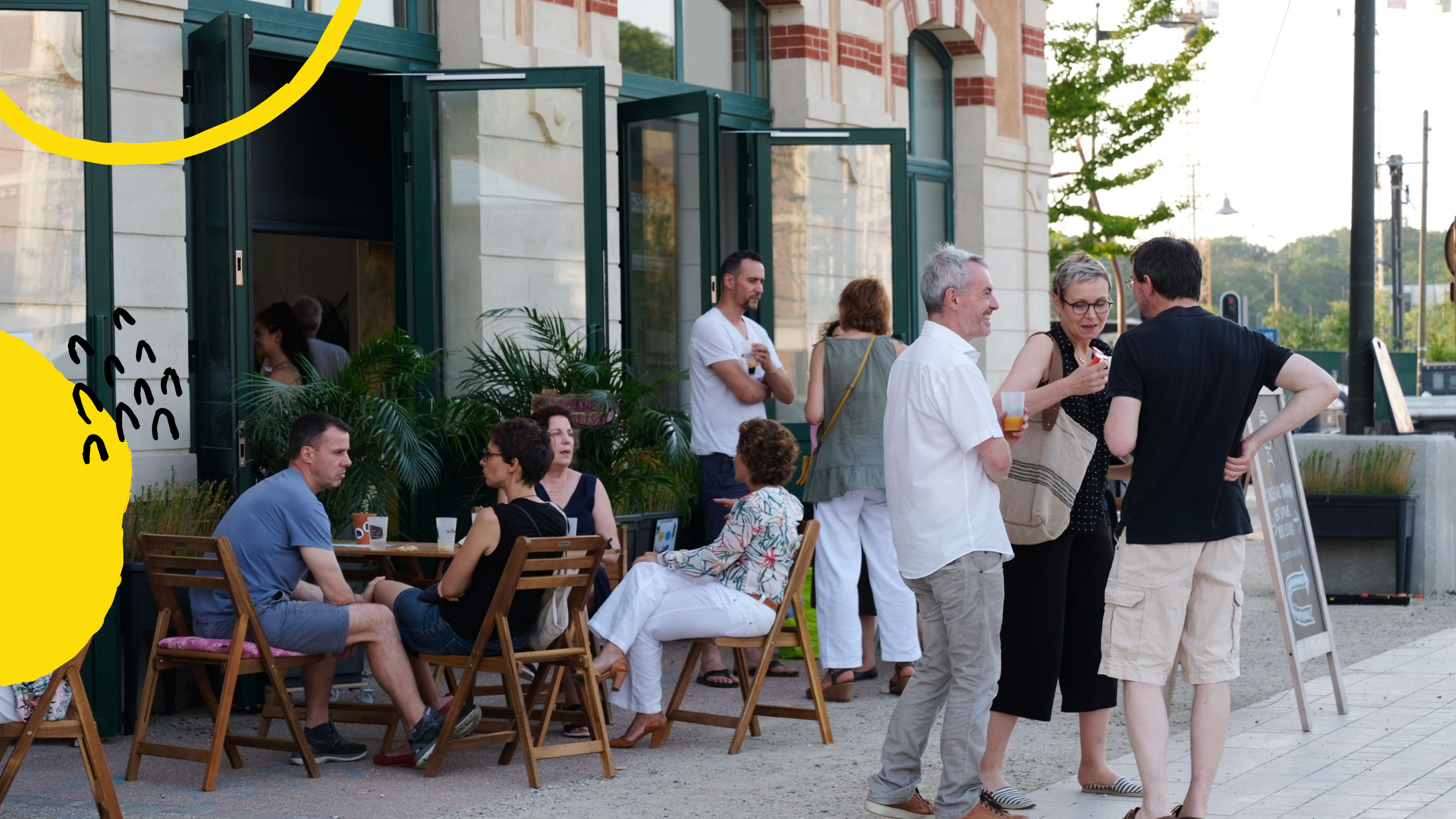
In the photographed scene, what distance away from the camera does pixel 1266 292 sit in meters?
129

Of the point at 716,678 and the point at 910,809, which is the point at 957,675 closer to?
the point at 910,809

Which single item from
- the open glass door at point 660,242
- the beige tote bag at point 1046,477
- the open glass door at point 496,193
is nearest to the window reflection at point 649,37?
the open glass door at point 660,242

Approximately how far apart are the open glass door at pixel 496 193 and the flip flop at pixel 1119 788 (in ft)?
14.4

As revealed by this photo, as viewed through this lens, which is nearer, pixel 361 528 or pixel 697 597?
pixel 697 597

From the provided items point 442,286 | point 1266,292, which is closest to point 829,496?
point 442,286

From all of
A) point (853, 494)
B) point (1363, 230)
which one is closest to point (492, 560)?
point (853, 494)

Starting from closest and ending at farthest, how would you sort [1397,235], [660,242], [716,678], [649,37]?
1. [716,678]
2. [660,242]
3. [649,37]
4. [1397,235]

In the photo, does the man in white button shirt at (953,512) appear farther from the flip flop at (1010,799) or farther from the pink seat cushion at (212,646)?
the pink seat cushion at (212,646)

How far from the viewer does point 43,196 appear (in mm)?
7418

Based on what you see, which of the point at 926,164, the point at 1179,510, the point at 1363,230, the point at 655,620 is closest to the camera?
the point at 1179,510

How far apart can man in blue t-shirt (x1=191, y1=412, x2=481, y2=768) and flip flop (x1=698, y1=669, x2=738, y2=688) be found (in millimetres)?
2034

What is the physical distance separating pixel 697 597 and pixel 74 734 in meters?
2.40

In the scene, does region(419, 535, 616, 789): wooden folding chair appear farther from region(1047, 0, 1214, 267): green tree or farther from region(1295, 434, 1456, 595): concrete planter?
region(1047, 0, 1214, 267): green tree

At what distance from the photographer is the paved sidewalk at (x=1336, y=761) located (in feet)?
18.6
